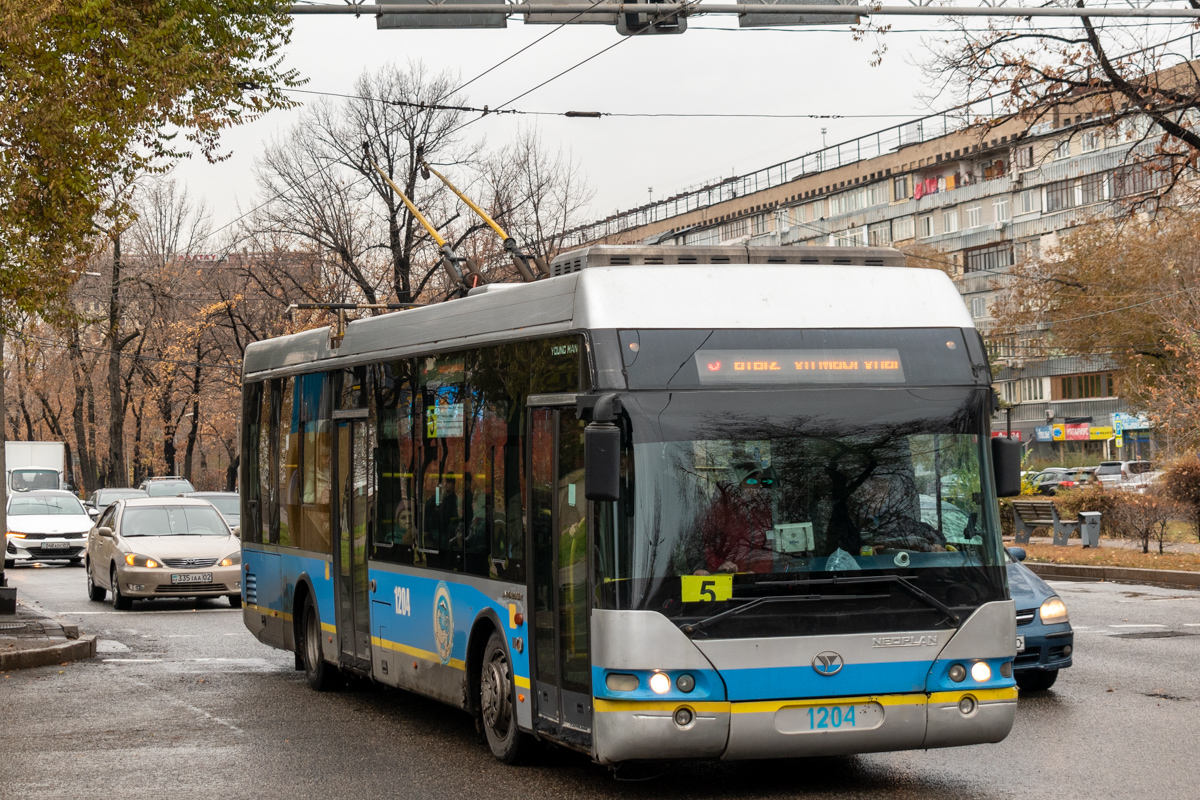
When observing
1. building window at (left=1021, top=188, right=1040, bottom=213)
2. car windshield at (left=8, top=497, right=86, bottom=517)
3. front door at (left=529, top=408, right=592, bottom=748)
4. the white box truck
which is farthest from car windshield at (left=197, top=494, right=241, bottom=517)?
building window at (left=1021, top=188, right=1040, bottom=213)

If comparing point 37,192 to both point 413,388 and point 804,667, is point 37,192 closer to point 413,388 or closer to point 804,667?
point 413,388

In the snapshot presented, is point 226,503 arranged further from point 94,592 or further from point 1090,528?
point 1090,528

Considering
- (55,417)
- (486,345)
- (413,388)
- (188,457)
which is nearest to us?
(486,345)

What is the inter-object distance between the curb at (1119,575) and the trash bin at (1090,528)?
296 cm

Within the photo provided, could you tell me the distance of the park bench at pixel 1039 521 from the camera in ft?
96.3

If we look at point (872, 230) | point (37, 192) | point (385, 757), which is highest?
point (872, 230)

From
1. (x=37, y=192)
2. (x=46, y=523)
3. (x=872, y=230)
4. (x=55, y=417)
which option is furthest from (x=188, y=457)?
(x=37, y=192)

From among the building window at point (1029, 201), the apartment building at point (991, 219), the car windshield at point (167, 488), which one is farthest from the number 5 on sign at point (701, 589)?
the building window at point (1029, 201)

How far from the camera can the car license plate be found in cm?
2119

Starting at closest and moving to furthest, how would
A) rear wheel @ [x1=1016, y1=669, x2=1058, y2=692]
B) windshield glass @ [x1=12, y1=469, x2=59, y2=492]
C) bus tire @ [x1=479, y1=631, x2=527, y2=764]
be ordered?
bus tire @ [x1=479, y1=631, x2=527, y2=764] < rear wheel @ [x1=1016, y1=669, x2=1058, y2=692] < windshield glass @ [x1=12, y1=469, x2=59, y2=492]

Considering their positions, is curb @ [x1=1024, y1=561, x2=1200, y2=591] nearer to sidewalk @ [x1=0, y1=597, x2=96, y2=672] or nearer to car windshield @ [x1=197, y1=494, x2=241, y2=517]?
sidewalk @ [x1=0, y1=597, x2=96, y2=672]

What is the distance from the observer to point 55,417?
75.2m

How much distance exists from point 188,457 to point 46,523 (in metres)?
35.5

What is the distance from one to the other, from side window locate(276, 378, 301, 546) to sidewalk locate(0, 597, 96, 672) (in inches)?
112
